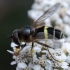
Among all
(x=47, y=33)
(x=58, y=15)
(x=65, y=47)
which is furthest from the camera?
(x=58, y=15)

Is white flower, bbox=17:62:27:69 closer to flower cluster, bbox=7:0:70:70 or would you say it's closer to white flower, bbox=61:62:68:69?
flower cluster, bbox=7:0:70:70

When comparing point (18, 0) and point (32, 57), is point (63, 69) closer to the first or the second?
point (32, 57)

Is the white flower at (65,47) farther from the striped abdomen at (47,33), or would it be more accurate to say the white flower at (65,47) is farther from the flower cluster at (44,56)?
the striped abdomen at (47,33)

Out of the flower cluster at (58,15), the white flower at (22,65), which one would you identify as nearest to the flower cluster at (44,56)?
the white flower at (22,65)

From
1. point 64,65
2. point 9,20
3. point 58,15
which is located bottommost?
point 64,65

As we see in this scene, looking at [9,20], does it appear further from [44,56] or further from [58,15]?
[44,56]

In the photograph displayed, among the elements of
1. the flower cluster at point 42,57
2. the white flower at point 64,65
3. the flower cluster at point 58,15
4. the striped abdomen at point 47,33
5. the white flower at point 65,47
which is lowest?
the white flower at point 64,65

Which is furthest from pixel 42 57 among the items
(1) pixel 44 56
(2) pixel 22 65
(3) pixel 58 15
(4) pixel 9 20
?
(4) pixel 9 20

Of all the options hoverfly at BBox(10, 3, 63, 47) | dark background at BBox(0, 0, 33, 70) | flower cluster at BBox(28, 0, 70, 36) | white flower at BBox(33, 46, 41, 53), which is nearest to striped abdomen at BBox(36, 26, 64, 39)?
hoverfly at BBox(10, 3, 63, 47)
